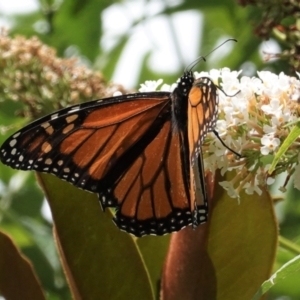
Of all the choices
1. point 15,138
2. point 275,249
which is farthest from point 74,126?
point 275,249

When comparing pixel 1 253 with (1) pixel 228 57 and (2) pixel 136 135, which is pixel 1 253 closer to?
(2) pixel 136 135

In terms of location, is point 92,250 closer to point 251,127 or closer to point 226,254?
point 226,254

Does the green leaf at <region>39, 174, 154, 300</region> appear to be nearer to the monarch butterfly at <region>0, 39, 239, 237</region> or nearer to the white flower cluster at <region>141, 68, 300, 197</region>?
the monarch butterfly at <region>0, 39, 239, 237</region>

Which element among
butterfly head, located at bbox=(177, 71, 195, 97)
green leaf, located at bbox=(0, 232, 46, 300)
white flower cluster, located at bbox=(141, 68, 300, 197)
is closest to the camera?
white flower cluster, located at bbox=(141, 68, 300, 197)

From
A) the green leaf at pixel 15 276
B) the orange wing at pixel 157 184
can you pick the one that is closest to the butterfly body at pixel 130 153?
the orange wing at pixel 157 184

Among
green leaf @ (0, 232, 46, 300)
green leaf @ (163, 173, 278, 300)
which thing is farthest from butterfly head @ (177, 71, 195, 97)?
green leaf @ (0, 232, 46, 300)

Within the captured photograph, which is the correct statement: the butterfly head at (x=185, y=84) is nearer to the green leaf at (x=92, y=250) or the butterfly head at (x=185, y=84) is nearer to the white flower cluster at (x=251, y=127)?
the white flower cluster at (x=251, y=127)

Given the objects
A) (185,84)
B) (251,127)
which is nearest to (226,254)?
(251,127)
